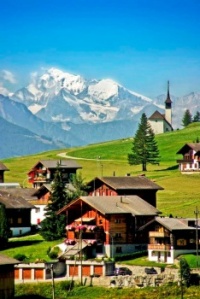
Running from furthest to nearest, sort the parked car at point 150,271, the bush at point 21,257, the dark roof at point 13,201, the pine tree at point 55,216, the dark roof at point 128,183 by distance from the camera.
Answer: the dark roof at point 13,201 < the dark roof at point 128,183 < the pine tree at point 55,216 < the bush at point 21,257 < the parked car at point 150,271

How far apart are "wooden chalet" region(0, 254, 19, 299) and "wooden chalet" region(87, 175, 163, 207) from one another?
3558cm

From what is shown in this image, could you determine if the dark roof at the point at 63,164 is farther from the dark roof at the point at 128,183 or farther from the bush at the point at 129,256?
the bush at the point at 129,256

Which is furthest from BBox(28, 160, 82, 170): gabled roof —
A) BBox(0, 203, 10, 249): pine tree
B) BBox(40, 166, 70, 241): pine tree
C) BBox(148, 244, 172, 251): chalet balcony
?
BBox(148, 244, 172, 251): chalet balcony

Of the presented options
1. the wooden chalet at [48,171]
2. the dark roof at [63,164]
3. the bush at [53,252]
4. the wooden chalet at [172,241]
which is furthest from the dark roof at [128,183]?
the dark roof at [63,164]

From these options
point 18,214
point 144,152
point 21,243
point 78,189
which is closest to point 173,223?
point 21,243

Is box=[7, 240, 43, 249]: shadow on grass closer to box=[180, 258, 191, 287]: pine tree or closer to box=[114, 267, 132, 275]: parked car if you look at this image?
box=[114, 267, 132, 275]: parked car

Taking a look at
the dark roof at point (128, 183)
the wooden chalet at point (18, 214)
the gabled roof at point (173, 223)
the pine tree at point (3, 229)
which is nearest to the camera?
the gabled roof at point (173, 223)

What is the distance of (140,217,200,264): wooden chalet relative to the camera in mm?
100812

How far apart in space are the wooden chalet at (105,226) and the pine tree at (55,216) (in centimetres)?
205

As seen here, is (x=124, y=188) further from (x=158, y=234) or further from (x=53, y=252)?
(x=53, y=252)

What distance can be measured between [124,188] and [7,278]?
3752cm

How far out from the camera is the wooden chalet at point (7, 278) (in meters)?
85.4

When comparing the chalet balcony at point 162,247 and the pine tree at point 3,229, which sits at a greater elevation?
the pine tree at point 3,229

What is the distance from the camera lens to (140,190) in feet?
404
